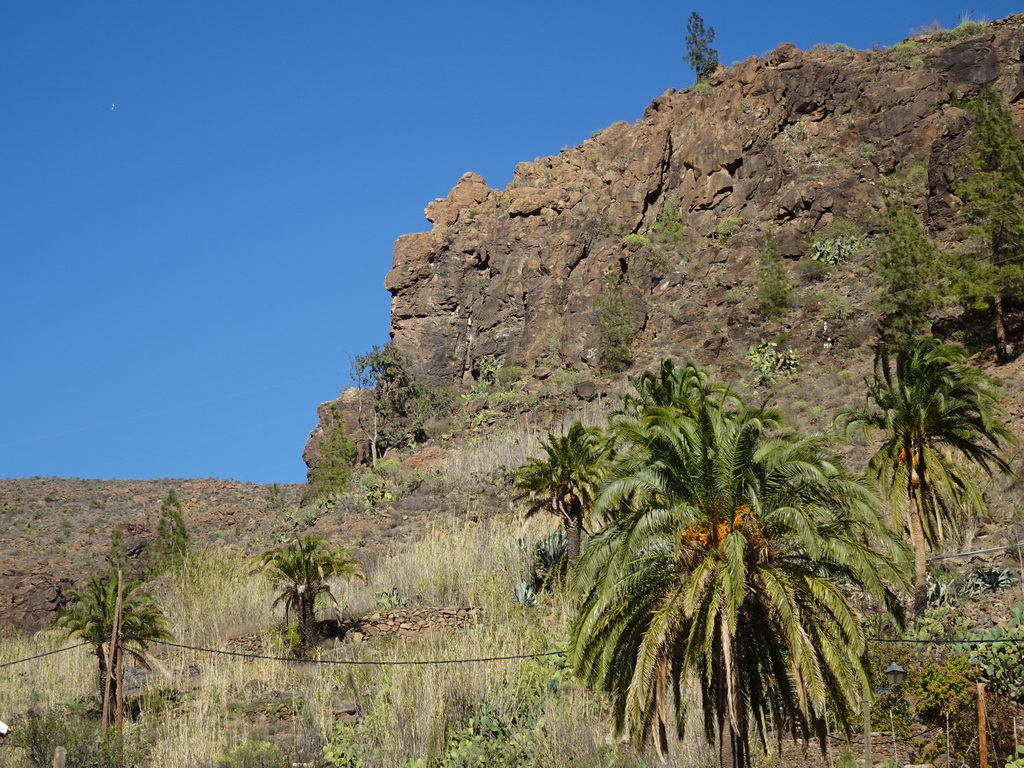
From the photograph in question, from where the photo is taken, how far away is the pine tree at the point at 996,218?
38281mm

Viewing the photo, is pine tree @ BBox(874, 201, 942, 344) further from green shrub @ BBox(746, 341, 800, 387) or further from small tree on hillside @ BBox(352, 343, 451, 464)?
small tree on hillside @ BBox(352, 343, 451, 464)

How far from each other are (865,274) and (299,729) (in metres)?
37.6

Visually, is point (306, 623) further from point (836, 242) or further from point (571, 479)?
point (836, 242)

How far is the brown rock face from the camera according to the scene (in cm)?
5447

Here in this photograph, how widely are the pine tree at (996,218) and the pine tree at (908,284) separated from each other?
1.47 meters

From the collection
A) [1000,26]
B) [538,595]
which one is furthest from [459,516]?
[1000,26]

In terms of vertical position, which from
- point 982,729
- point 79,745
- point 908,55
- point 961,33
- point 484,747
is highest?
point 961,33

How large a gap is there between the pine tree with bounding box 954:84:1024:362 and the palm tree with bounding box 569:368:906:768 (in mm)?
25678

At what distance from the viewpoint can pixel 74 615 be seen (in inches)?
992

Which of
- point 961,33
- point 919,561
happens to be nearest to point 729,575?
point 919,561

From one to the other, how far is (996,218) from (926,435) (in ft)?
62.0

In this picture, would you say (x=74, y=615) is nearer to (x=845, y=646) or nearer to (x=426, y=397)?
(x=845, y=646)

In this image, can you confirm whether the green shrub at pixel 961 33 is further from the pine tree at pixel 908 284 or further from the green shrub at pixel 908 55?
the pine tree at pixel 908 284

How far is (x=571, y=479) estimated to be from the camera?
2873cm
